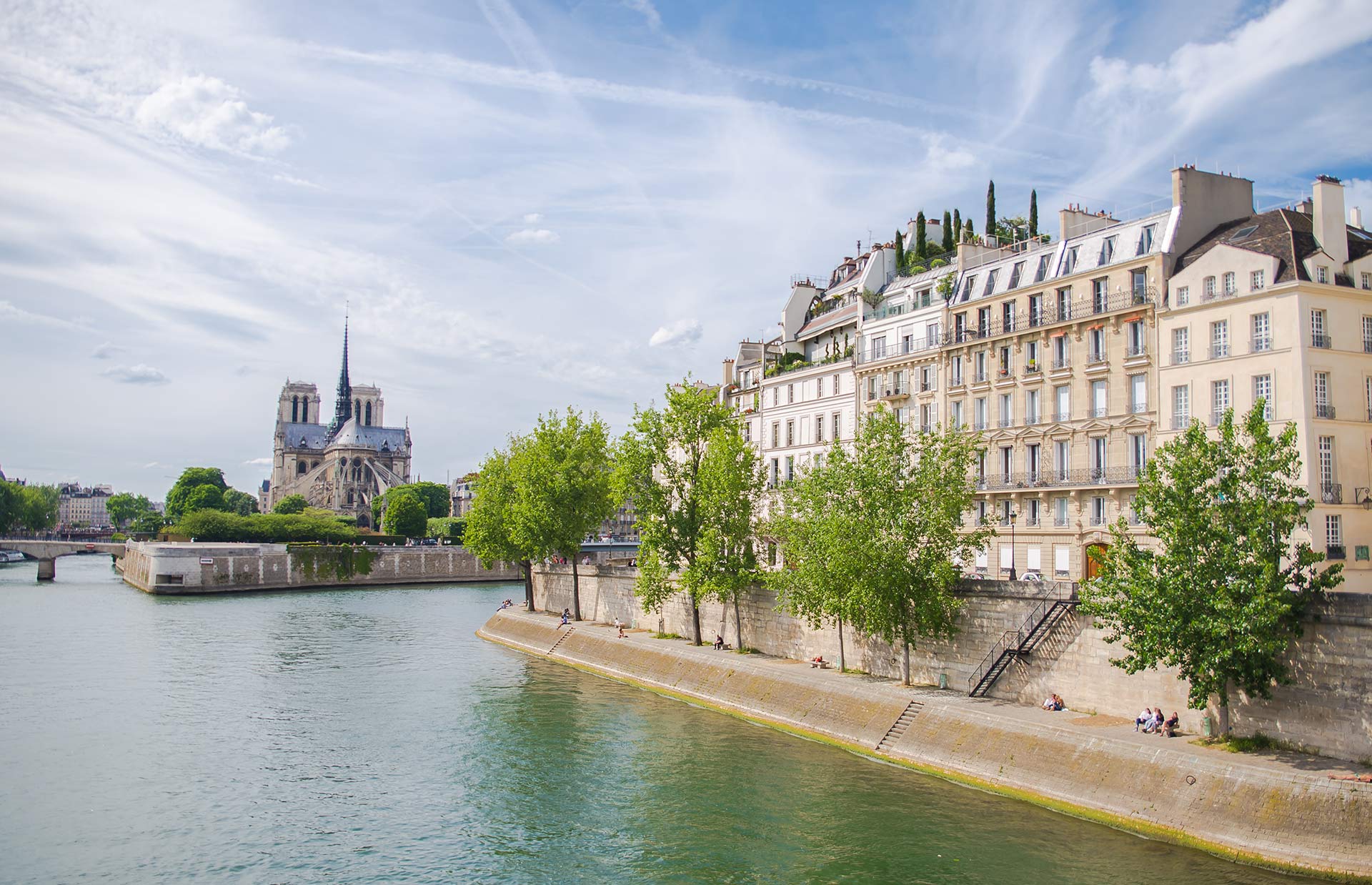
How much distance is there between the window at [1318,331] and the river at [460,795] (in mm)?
21843

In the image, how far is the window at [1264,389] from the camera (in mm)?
38562

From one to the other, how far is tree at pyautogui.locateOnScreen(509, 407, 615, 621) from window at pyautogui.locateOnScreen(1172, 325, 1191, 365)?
119 ft

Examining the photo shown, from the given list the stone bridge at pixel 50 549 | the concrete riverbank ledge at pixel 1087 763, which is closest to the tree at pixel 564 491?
the concrete riverbank ledge at pixel 1087 763

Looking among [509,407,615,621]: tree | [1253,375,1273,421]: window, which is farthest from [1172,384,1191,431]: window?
[509,407,615,621]: tree

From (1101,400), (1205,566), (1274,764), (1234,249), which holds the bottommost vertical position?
(1274,764)

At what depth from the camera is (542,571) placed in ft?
259

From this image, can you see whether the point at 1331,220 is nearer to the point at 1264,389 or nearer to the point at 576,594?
the point at 1264,389

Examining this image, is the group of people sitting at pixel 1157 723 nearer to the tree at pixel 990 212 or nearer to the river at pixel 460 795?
the river at pixel 460 795

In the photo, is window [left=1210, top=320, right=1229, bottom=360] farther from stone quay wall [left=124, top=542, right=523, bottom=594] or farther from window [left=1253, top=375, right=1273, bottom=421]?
stone quay wall [left=124, top=542, right=523, bottom=594]

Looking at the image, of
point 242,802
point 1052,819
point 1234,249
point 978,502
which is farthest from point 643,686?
point 1234,249

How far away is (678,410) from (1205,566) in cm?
3266

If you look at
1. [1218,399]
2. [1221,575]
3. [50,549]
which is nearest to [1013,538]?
[1218,399]

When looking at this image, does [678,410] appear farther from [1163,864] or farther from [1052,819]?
[1163,864]

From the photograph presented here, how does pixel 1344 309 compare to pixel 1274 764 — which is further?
pixel 1344 309
